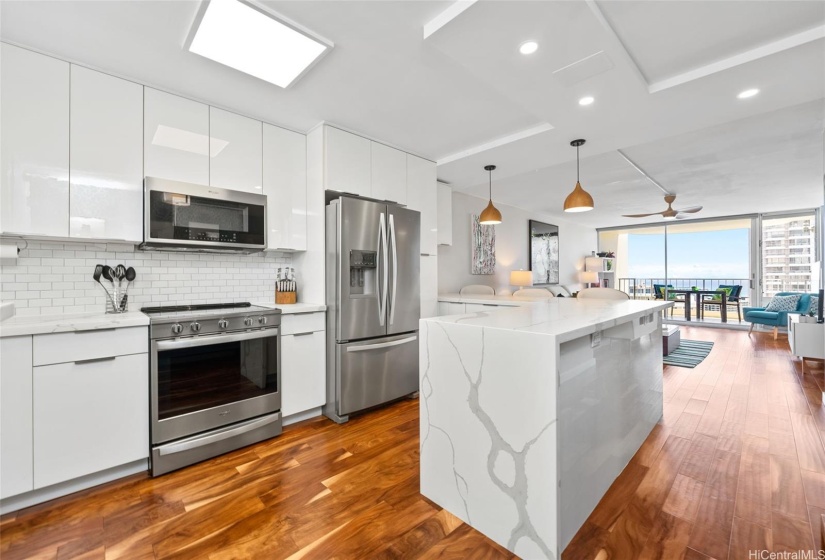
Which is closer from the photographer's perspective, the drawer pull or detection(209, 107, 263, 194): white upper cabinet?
the drawer pull

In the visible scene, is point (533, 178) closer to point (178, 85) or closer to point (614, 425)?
point (614, 425)

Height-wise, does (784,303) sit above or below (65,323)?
below

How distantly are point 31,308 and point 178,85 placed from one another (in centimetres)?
167

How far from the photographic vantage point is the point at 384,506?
177cm

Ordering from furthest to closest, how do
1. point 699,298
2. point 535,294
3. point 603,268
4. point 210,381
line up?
1. point 603,268
2. point 699,298
3. point 535,294
4. point 210,381

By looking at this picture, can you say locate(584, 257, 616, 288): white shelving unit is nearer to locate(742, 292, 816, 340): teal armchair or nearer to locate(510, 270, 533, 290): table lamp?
locate(742, 292, 816, 340): teal armchair

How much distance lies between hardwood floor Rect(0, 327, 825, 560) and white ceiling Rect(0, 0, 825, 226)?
2.35 metres

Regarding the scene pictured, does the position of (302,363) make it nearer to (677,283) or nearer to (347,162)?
(347,162)

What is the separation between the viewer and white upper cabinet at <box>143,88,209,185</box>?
7.68 feet

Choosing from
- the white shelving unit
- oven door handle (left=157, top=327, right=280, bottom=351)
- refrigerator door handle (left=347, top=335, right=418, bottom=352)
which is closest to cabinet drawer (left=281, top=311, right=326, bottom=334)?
oven door handle (left=157, top=327, right=280, bottom=351)

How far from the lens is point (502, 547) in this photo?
150 cm

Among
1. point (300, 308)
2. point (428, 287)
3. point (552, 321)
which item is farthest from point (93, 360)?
point (428, 287)

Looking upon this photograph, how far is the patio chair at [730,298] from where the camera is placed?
7.46 m

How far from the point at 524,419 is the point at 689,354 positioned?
496 cm
